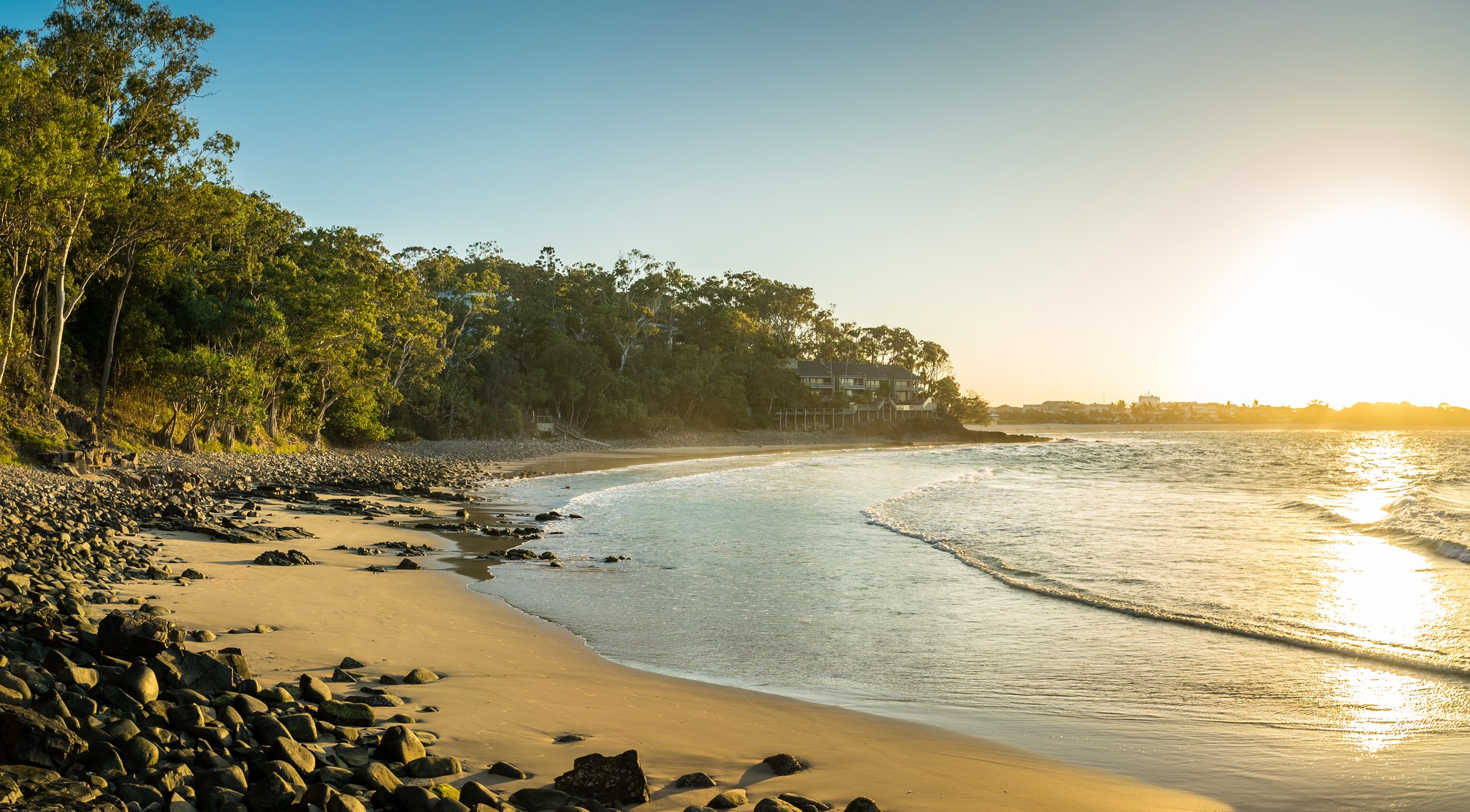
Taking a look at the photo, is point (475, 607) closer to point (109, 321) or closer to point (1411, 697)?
point (1411, 697)

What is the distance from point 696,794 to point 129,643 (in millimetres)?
3916

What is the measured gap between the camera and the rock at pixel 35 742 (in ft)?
11.9

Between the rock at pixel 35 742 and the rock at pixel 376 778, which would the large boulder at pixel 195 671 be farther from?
the rock at pixel 376 778

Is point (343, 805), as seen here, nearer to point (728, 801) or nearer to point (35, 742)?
point (35, 742)

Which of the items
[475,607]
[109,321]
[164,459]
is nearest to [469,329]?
[109,321]

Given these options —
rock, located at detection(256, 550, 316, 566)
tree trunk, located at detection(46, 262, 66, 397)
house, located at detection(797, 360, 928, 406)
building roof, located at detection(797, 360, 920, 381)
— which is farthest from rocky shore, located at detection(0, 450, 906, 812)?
building roof, located at detection(797, 360, 920, 381)

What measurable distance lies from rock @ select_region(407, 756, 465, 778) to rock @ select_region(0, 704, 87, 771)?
57.8 inches

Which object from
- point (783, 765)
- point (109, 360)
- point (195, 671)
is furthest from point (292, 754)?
point (109, 360)

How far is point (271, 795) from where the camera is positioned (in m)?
3.78

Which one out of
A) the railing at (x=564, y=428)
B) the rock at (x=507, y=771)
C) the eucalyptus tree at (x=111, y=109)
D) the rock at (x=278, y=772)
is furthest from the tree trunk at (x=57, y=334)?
the railing at (x=564, y=428)

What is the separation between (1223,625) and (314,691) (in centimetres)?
955

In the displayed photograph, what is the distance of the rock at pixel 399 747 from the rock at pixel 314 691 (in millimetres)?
930

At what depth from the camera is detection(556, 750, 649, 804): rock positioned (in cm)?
447

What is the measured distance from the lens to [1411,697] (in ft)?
23.7
